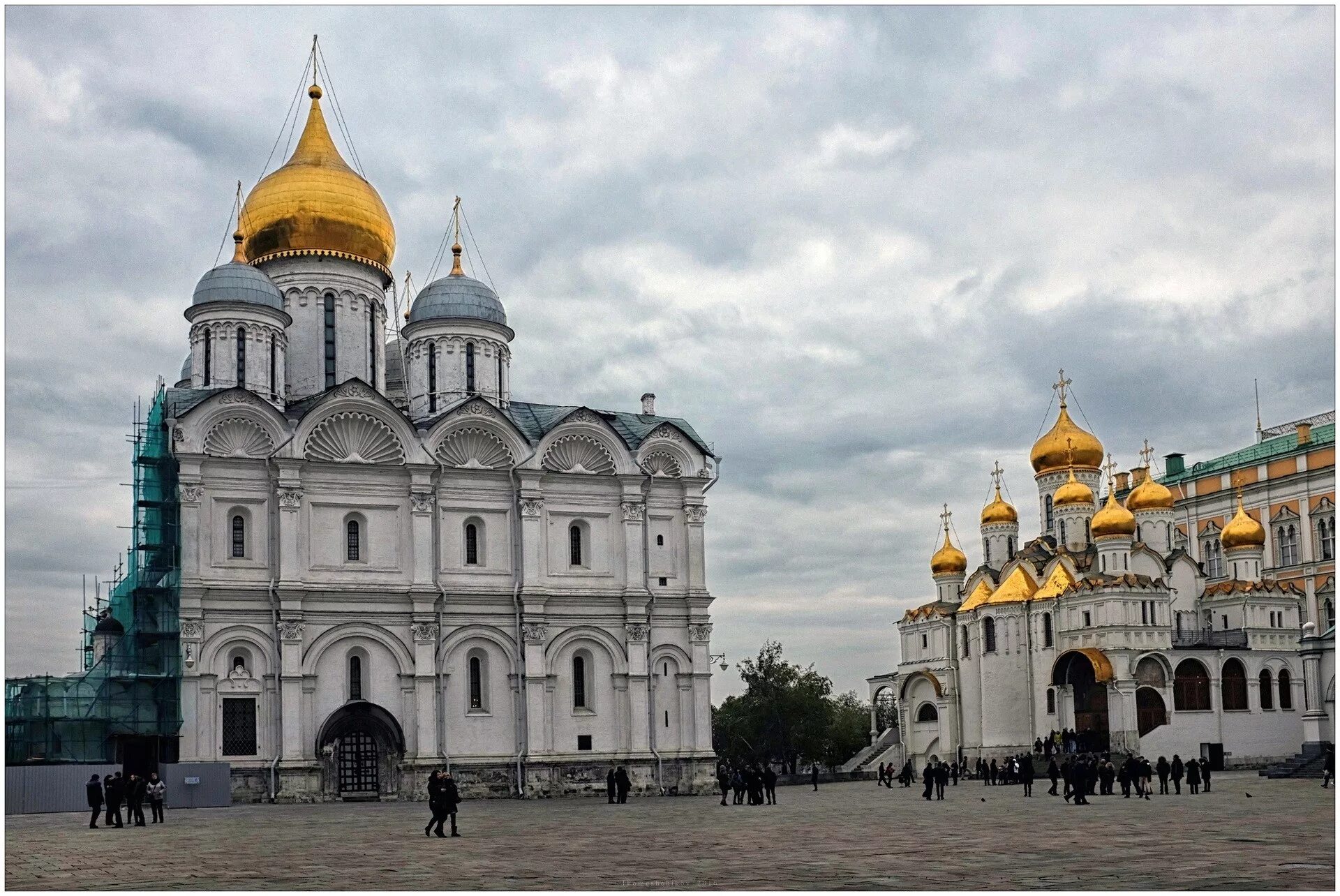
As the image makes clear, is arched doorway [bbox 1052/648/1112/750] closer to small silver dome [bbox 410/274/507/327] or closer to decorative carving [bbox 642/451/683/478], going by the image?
decorative carving [bbox 642/451/683/478]

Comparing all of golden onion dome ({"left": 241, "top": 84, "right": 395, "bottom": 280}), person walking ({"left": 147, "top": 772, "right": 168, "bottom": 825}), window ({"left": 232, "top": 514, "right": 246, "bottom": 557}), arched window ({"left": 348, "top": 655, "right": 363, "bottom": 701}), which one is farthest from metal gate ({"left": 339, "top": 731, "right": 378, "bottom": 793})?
golden onion dome ({"left": 241, "top": 84, "right": 395, "bottom": 280})

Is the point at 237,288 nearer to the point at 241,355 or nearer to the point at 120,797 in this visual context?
the point at 241,355

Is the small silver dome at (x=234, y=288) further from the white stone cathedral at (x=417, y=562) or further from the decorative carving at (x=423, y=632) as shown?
the decorative carving at (x=423, y=632)

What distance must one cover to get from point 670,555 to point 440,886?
94.4ft

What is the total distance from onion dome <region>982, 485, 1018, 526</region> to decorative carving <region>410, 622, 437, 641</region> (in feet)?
89.3

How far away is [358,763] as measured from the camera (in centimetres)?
3894

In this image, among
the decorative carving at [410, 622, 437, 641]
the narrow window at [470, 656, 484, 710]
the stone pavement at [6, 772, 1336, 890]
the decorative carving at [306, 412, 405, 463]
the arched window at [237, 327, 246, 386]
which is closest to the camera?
the stone pavement at [6, 772, 1336, 890]

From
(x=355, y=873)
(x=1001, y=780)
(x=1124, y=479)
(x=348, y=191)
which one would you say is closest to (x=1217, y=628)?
(x=1001, y=780)

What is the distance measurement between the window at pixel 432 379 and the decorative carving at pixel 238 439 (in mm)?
5810

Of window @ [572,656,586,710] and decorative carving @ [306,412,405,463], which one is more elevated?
decorative carving @ [306,412,405,463]

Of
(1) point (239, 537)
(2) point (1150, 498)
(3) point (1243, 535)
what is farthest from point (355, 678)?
(3) point (1243, 535)

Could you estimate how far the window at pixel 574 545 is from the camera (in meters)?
41.3

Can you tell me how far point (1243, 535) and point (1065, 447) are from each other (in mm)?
7561

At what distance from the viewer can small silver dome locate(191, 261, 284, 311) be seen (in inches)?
1622
